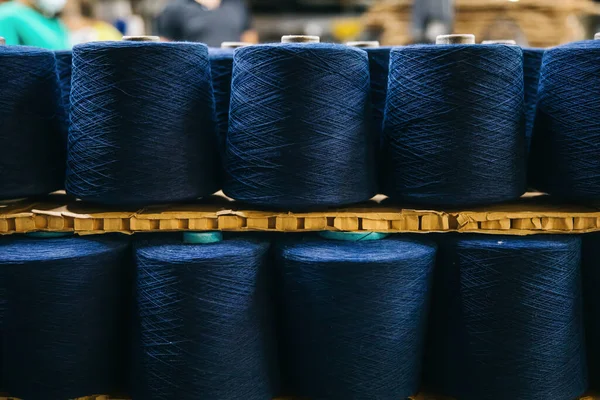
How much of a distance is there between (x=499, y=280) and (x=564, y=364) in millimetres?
258

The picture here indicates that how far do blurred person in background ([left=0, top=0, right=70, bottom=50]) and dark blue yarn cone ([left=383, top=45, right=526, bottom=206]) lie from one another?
1.73 meters

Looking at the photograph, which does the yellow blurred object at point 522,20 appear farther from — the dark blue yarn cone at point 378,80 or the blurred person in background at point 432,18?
the dark blue yarn cone at point 378,80

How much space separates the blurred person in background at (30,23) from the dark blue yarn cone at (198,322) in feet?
5.10

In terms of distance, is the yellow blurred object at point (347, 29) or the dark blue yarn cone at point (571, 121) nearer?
the dark blue yarn cone at point (571, 121)

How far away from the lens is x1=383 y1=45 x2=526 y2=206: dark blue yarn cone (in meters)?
1.38

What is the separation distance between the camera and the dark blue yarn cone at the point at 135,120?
136cm

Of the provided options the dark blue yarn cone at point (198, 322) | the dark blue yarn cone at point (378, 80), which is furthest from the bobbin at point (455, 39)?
the dark blue yarn cone at point (198, 322)

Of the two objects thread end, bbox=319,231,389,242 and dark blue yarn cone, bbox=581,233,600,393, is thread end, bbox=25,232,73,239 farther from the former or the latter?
dark blue yarn cone, bbox=581,233,600,393

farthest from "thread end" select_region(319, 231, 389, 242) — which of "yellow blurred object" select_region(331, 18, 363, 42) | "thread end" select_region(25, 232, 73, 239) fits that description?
"yellow blurred object" select_region(331, 18, 363, 42)

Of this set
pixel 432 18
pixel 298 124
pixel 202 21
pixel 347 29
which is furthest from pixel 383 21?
pixel 298 124

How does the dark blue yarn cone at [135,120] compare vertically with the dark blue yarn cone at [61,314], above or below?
above

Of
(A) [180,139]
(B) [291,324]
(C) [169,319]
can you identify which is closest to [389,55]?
(A) [180,139]

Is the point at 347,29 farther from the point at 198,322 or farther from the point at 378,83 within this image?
the point at 198,322

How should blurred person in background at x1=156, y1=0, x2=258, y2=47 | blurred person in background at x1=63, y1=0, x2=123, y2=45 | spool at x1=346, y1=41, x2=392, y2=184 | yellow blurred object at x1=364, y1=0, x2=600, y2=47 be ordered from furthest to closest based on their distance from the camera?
blurred person in background at x1=156, y1=0, x2=258, y2=47
blurred person in background at x1=63, y1=0, x2=123, y2=45
yellow blurred object at x1=364, y1=0, x2=600, y2=47
spool at x1=346, y1=41, x2=392, y2=184
